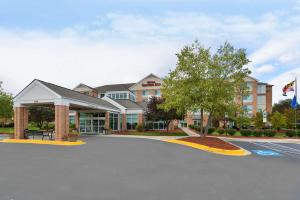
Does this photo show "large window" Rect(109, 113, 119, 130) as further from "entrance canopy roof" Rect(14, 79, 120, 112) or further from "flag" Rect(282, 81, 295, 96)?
"flag" Rect(282, 81, 295, 96)

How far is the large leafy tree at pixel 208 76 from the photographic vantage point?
20.8 meters

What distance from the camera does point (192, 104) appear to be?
69.3 ft

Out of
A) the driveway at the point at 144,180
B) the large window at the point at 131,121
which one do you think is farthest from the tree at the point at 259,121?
the driveway at the point at 144,180

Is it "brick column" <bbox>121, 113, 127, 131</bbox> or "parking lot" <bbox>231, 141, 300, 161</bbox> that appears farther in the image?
"brick column" <bbox>121, 113, 127, 131</bbox>

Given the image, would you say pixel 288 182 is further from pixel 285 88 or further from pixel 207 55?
pixel 285 88

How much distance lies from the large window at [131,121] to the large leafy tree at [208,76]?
15.9 m

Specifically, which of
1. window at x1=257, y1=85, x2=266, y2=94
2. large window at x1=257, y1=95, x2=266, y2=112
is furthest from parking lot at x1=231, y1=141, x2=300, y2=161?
window at x1=257, y1=85, x2=266, y2=94

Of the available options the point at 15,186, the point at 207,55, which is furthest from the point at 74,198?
the point at 207,55

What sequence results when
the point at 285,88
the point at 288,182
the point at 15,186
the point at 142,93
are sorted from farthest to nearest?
1. the point at 142,93
2. the point at 285,88
3. the point at 288,182
4. the point at 15,186

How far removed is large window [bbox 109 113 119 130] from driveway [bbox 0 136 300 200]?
22.4m

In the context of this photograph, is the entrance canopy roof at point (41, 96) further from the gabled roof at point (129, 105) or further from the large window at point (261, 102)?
the large window at point (261, 102)

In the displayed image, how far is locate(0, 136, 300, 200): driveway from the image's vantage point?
6027mm

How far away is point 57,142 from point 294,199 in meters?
17.5

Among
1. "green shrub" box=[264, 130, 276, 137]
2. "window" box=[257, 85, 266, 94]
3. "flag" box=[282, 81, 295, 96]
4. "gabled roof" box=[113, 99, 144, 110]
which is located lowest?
"green shrub" box=[264, 130, 276, 137]
